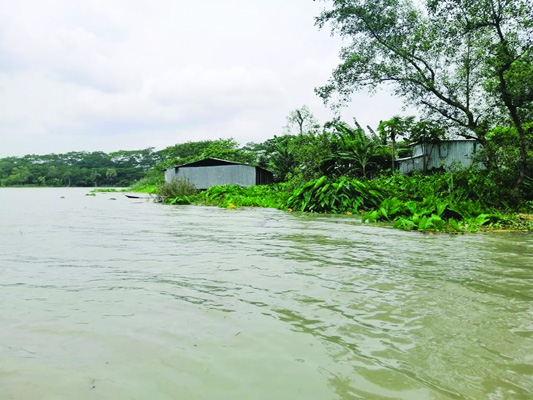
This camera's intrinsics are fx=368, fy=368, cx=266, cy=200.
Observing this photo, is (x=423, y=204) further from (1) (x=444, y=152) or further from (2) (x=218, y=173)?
(2) (x=218, y=173)

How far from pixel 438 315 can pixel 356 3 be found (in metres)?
14.1

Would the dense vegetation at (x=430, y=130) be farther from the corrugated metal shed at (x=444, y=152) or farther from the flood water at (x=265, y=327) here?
the flood water at (x=265, y=327)

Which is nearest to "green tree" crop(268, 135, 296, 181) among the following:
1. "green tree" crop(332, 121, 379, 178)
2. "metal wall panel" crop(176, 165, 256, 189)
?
"metal wall panel" crop(176, 165, 256, 189)

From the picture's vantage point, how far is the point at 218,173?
25.2 metres

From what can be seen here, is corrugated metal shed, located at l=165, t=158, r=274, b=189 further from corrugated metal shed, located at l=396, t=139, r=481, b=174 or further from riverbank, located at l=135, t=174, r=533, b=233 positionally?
corrugated metal shed, located at l=396, t=139, r=481, b=174

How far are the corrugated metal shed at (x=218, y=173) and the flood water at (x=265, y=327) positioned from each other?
21.3 m

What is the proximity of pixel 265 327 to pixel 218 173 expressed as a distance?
77.6 feet

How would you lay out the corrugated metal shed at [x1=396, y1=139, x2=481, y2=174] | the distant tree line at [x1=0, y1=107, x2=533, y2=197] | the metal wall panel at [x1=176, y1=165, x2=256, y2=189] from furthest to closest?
the metal wall panel at [x1=176, y1=165, x2=256, y2=189] < the corrugated metal shed at [x1=396, y1=139, x2=481, y2=174] < the distant tree line at [x1=0, y1=107, x2=533, y2=197]

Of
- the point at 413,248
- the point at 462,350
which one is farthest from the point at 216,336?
the point at 413,248

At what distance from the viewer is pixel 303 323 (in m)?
1.92

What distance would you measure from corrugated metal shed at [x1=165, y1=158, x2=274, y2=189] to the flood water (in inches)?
837

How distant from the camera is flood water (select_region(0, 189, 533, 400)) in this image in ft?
4.34

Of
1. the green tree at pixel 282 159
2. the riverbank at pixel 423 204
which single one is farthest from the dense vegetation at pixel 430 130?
the green tree at pixel 282 159

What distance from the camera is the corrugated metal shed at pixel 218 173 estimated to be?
82.1 feet
